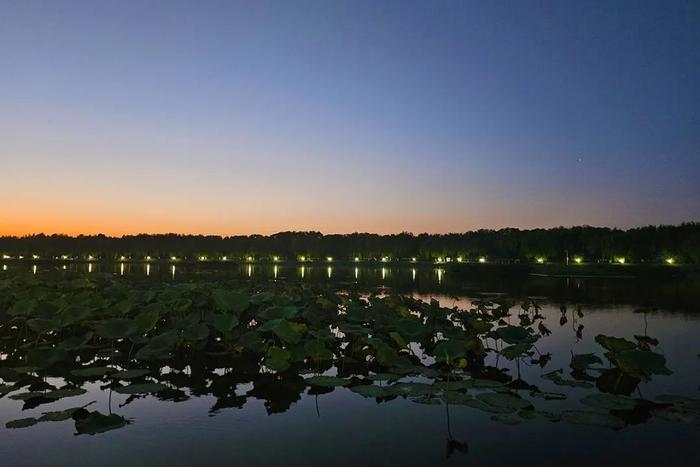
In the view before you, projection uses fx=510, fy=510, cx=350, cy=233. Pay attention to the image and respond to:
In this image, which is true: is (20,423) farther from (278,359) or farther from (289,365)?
(289,365)

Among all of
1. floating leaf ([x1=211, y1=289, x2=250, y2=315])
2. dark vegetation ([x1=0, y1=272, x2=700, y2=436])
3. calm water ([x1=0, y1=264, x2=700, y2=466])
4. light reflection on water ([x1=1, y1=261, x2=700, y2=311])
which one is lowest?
light reflection on water ([x1=1, y1=261, x2=700, y2=311])

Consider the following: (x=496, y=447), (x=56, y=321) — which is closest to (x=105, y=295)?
(x=56, y=321)

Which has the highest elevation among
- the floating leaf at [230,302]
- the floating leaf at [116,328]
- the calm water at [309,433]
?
the floating leaf at [230,302]

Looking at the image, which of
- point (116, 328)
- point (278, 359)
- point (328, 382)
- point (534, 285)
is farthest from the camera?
point (534, 285)

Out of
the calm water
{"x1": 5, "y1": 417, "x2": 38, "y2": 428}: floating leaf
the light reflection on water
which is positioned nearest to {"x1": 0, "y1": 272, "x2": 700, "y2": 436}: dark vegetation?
{"x1": 5, "y1": 417, "x2": 38, "y2": 428}: floating leaf

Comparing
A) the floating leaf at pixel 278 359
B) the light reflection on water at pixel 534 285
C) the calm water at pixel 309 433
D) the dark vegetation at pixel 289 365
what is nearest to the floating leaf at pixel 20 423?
the dark vegetation at pixel 289 365

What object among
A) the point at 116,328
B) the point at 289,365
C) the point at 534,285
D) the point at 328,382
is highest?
the point at 116,328

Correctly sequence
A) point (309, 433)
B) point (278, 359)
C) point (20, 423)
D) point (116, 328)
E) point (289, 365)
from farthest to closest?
point (116, 328), point (289, 365), point (278, 359), point (309, 433), point (20, 423)

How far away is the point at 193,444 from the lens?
7.57 m

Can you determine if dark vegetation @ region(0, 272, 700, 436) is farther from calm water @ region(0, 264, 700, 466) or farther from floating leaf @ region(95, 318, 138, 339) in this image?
calm water @ region(0, 264, 700, 466)

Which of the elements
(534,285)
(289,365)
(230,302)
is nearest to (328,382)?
(289,365)

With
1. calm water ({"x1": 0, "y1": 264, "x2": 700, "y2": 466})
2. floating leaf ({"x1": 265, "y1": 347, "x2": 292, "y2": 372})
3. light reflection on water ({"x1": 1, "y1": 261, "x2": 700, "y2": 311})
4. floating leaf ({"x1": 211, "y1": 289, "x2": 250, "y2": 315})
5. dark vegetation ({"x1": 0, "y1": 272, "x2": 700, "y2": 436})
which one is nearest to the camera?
calm water ({"x1": 0, "y1": 264, "x2": 700, "y2": 466})

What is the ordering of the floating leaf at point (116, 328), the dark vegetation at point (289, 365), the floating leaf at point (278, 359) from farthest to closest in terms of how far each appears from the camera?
the floating leaf at point (116, 328) < the floating leaf at point (278, 359) < the dark vegetation at point (289, 365)

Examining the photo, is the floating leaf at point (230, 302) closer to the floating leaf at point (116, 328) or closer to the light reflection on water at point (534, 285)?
the floating leaf at point (116, 328)
